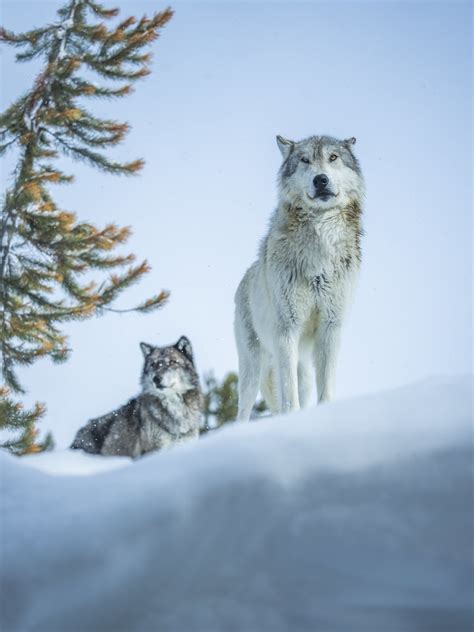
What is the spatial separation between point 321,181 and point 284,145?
2.31 ft

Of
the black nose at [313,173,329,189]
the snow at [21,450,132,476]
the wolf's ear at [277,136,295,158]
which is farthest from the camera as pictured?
the wolf's ear at [277,136,295,158]

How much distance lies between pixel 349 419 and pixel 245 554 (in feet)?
1.82

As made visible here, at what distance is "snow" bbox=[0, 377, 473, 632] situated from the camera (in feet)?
5.25

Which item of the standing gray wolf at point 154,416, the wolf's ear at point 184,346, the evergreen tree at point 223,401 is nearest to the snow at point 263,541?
the standing gray wolf at point 154,416

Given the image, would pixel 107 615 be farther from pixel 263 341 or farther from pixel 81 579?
pixel 263 341

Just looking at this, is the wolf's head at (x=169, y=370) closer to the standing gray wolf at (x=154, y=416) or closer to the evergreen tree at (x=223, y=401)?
the standing gray wolf at (x=154, y=416)

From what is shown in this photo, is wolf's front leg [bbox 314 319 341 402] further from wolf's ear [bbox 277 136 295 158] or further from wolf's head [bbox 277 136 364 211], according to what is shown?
wolf's ear [bbox 277 136 295 158]

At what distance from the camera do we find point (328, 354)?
5.27m

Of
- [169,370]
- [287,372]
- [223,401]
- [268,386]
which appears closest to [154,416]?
[169,370]

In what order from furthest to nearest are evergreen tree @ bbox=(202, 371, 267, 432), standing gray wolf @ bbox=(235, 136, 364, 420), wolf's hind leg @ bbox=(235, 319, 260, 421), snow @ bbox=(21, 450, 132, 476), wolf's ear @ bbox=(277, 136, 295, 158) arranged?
evergreen tree @ bbox=(202, 371, 267, 432) < wolf's hind leg @ bbox=(235, 319, 260, 421) < wolf's ear @ bbox=(277, 136, 295, 158) < standing gray wolf @ bbox=(235, 136, 364, 420) < snow @ bbox=(21, 450, 132, 476)

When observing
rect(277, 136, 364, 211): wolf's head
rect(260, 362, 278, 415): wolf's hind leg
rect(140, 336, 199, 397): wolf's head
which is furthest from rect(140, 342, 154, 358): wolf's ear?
rect(277, 136, 364, 211): wolf's head

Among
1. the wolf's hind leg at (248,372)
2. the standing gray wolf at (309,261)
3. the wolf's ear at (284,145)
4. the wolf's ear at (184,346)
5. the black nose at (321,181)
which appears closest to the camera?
the standing gray wolf at (309,261)

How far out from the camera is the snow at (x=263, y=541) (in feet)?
5.25

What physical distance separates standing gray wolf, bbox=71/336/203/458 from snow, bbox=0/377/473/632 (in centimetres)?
321
